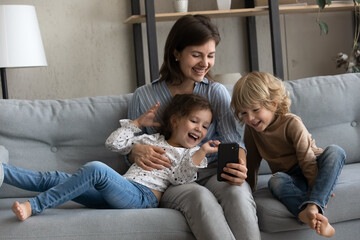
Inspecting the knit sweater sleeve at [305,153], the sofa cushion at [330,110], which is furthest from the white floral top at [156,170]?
the sofa cushion at [330,110]

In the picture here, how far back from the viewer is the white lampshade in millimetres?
3102

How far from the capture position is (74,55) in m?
3.65

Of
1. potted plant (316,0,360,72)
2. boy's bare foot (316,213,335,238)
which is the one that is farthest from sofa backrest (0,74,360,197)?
potted plant (316,0,360,72)

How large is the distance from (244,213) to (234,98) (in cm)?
50

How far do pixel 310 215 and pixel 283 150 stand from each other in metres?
0.37

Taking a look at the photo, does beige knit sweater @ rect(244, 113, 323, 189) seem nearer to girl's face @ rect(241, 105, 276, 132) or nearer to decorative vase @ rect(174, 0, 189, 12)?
girl's face @ rect(241, 105, 276, 132)

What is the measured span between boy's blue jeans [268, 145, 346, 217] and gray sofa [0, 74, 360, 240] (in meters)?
0.04

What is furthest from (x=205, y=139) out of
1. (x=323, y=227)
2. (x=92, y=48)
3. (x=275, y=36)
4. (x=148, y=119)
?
(x=92, y=48)

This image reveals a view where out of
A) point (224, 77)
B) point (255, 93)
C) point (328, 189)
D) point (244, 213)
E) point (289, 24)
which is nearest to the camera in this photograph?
point (244, 213)

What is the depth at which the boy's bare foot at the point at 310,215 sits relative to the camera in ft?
6.02

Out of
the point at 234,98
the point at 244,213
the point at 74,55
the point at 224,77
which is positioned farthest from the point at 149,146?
the point at 74,55

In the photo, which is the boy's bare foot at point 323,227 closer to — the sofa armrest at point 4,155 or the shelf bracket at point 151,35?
the sofa armrest at point 4,155

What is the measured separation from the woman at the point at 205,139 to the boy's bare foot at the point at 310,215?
165 mm

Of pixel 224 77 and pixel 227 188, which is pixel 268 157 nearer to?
pixel 227 188
